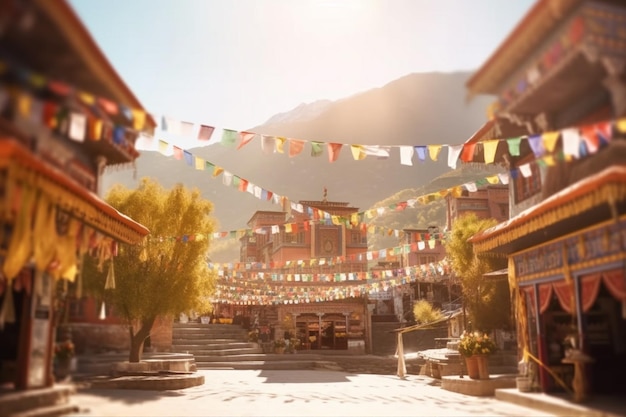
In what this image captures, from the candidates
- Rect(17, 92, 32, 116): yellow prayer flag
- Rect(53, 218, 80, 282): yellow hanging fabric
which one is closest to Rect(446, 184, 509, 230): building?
Rect(53, 218, 80, 282): yellow hanging fabric

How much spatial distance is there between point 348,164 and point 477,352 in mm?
160833

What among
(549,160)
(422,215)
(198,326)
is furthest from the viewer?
(422,215)

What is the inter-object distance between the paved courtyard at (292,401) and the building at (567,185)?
2.53 meters

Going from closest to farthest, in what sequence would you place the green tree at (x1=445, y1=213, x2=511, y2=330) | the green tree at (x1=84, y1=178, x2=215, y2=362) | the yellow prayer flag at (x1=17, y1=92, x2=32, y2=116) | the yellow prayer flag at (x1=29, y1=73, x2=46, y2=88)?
1. the yellow prayer flag at (x1=17, y1=92, x2=32, y2=116)
2. the yellow prayer flag at (x1=29, y1=73, x2=46, y2=88)
3. the green tree at (x1=84, y1=178, x2=215, y2=362)
4. the green tree at (x1=445, y1=213, x2=511, y2=330)

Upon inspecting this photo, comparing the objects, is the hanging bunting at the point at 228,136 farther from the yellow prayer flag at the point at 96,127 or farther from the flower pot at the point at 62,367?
the flower pot at the point at 62,367

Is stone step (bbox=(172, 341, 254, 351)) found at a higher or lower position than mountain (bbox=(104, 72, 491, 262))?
lower

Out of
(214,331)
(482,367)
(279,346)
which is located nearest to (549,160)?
(482,367)

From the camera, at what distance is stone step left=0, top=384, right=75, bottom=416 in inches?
343

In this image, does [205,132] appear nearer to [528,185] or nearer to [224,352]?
[528,185]

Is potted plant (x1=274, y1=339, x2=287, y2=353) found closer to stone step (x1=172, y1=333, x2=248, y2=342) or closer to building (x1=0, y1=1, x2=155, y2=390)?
stone step (x1=172, y1=333, x2=248, y2=342)

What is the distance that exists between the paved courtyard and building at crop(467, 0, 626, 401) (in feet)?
8.30

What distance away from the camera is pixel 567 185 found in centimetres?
1160

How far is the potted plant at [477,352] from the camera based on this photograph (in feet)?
51.9

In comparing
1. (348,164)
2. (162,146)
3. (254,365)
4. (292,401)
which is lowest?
(254,365)
